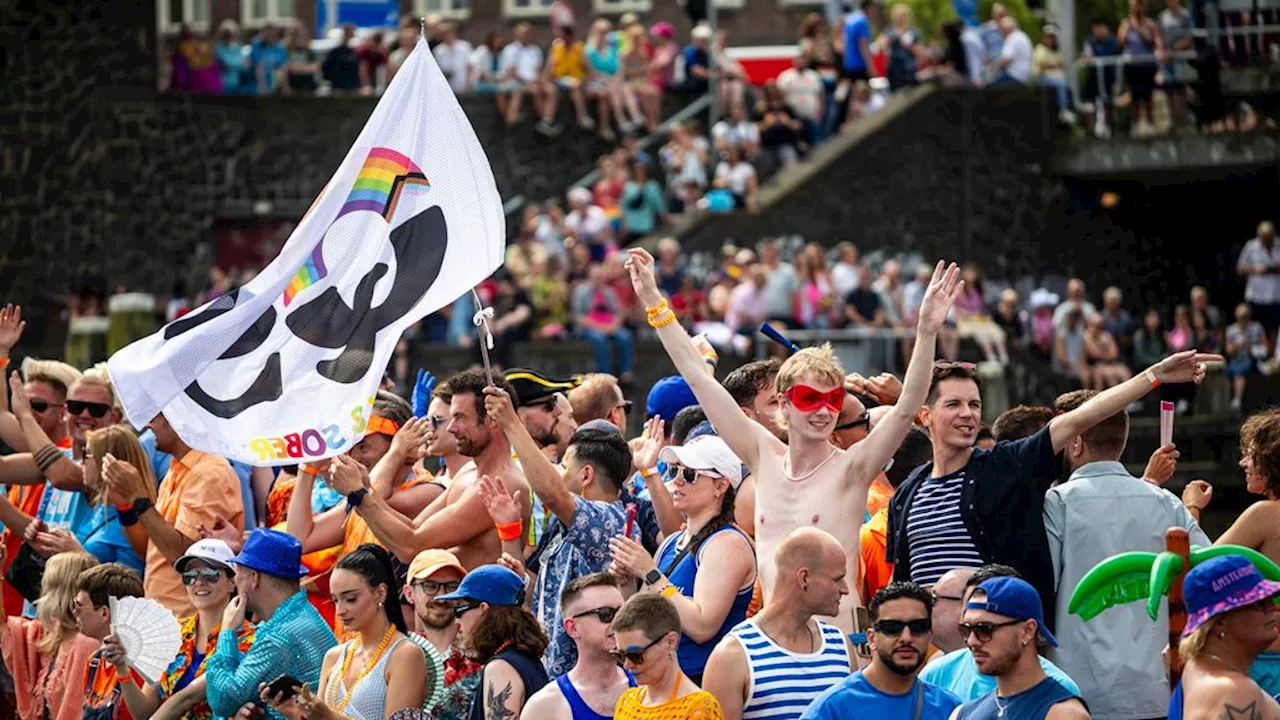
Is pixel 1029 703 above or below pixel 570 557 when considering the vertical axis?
above

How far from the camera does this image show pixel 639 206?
29.3 m

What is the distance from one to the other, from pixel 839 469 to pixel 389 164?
8.68 ft

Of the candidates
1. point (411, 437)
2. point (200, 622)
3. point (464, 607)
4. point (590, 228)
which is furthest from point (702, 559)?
point (590, 228)

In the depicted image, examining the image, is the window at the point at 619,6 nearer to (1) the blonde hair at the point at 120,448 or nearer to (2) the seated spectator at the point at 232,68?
(2) the seated spectator at the point at 232,68

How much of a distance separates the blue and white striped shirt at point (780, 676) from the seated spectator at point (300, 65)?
2436 centimetres

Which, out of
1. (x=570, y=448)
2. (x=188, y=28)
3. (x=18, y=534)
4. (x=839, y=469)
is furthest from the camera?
(x=188, y=28)

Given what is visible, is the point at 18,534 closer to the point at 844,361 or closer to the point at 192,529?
the point at 192,529

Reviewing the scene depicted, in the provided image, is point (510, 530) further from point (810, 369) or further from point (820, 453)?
point (810, 369)

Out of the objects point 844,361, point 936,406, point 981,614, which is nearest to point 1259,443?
point 936,406

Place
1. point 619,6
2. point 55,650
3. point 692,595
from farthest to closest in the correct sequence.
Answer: point 619,6 → point 55,650 → point 692,595

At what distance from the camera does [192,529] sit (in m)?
11.8

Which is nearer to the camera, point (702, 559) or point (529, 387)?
point (702, 559)

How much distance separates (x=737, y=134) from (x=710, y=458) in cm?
2131

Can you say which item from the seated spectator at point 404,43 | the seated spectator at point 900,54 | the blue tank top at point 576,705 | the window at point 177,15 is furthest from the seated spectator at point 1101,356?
the blue tank top at point 576,705
